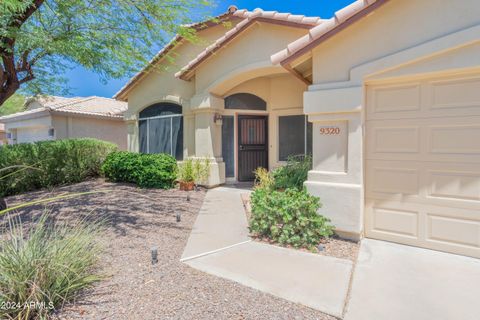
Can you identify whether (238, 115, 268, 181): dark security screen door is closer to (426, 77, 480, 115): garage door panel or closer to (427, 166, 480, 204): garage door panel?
(426, 77, 480, 115): garage door panel

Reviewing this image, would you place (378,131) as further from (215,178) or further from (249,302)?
(215,178)

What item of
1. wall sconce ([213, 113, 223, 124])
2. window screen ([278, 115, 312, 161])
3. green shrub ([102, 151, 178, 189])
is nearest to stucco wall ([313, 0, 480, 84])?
window screen ([278, 115, 312, 161])

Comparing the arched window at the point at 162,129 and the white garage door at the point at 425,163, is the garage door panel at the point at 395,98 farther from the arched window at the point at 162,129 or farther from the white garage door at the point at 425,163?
the arched window at the point at 162,129

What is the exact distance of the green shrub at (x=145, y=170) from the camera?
9.17 m

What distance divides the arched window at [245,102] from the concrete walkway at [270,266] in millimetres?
5424

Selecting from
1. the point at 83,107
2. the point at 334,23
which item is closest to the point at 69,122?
the point at 83,107

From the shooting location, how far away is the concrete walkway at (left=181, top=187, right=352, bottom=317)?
3139 mm

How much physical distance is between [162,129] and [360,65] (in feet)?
26.9

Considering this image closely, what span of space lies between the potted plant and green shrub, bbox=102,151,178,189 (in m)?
0.40

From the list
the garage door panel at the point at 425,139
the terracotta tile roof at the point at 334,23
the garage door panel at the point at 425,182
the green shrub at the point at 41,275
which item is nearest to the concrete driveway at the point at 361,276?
the garage door panel at the point at 425,182

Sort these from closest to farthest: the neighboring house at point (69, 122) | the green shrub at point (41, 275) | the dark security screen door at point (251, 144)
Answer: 1. the green shrub at point (41, 275)
2. the dark security screen door at point (251, 144)
3. the neighboring house at point (69, 122)

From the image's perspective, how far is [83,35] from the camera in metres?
6.72

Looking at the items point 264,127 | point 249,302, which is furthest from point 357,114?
point 264,127

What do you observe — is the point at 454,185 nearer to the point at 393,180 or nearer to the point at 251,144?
the point at 393,180
